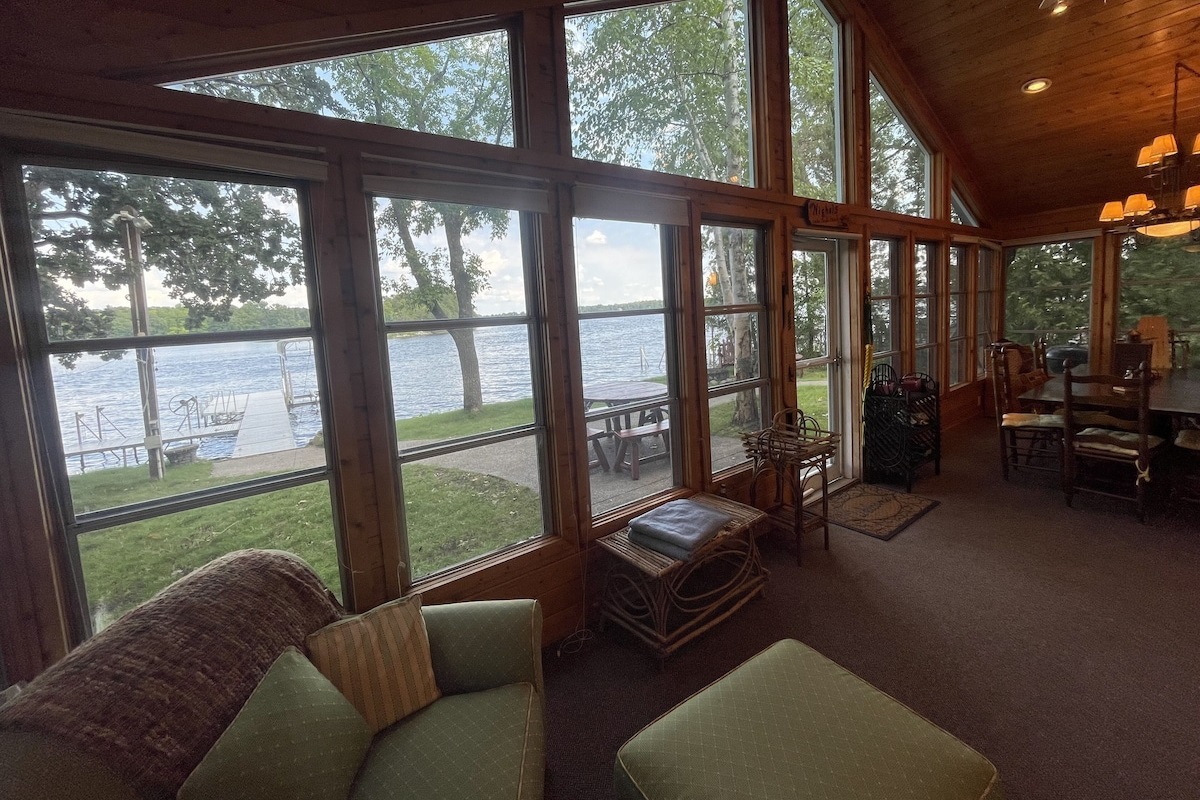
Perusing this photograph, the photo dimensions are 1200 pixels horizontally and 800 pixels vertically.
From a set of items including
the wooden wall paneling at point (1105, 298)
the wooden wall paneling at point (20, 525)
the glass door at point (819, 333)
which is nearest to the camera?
the wooden wall paneling at point (20, 525)

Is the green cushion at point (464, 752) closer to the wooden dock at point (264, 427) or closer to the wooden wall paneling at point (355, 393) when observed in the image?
the wooden wall paneling at point (355, 393)

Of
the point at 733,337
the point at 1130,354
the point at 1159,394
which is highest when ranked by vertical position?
the point at 733,337

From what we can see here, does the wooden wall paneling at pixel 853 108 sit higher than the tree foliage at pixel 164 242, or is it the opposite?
the wooden wall paneling at pixel 853 108

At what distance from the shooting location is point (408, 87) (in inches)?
79.6

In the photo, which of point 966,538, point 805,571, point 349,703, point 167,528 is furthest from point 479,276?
point 966,538

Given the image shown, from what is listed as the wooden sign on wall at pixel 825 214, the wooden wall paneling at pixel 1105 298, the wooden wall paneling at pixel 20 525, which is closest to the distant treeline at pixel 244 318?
Result: the wooden wall paneling at pixel 20 525

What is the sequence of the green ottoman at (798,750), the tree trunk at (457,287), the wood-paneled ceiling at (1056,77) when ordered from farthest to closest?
the wood-paneled ceiling at (1056,77)
the tree trunk at (457,287)
the green ottoman at (798,750)

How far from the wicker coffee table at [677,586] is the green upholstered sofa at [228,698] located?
712 millimetres

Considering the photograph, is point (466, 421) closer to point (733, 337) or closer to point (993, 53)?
point (733, 337)

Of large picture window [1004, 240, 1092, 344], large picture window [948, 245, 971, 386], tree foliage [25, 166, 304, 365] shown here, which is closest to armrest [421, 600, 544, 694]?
tree foliage [25, 166, 304, 365]

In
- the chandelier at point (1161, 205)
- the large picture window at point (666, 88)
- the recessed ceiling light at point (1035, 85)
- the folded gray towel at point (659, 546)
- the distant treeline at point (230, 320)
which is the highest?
the recessed ceiling light at point (1035, 85)

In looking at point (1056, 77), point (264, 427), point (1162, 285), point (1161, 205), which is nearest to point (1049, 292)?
point (1162, 285)

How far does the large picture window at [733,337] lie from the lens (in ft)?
10.2

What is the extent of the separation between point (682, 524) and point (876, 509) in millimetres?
2103
